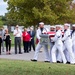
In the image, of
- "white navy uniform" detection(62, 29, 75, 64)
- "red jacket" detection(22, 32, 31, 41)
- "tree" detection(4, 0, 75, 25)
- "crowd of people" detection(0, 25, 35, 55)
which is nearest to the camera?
"white navy uniform" detection(62, 29, 75, 64)

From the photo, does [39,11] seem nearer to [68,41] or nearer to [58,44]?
[58,44]

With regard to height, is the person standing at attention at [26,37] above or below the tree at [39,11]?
below

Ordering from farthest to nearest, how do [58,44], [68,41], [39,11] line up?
[39,11], [58,44], [68,41]

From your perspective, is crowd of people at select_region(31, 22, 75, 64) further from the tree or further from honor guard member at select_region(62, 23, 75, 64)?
the tree

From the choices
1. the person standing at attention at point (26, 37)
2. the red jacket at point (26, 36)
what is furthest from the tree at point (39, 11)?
the red jacket at point (26, 36)

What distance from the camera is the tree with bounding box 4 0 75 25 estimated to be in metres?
38.3

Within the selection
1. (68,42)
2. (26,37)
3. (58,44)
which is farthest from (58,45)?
(26,37)

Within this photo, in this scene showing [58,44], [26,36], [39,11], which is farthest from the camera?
[39,11]

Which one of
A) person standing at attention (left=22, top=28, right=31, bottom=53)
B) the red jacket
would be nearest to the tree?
person standing at attention (left=22, top=28, right=31, bottom=53)

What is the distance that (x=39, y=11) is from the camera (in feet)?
127

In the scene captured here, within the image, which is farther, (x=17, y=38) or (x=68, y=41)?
(x=17, y=38)

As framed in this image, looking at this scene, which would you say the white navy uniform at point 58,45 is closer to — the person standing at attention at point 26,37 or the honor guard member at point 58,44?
the honor guard member at point 58,44

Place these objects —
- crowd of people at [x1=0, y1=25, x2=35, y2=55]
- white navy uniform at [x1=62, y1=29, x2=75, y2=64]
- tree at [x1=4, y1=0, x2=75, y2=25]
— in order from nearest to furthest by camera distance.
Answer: white navy uniform at [x1=62, y1=29, x2=75, y2=64] < crowd of people at [x1=0, y1=25, x2=35, y2=55] < tree at [x1=4, y1=0, x2=75, y2=25]

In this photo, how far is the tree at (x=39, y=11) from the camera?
38312 millimetres
